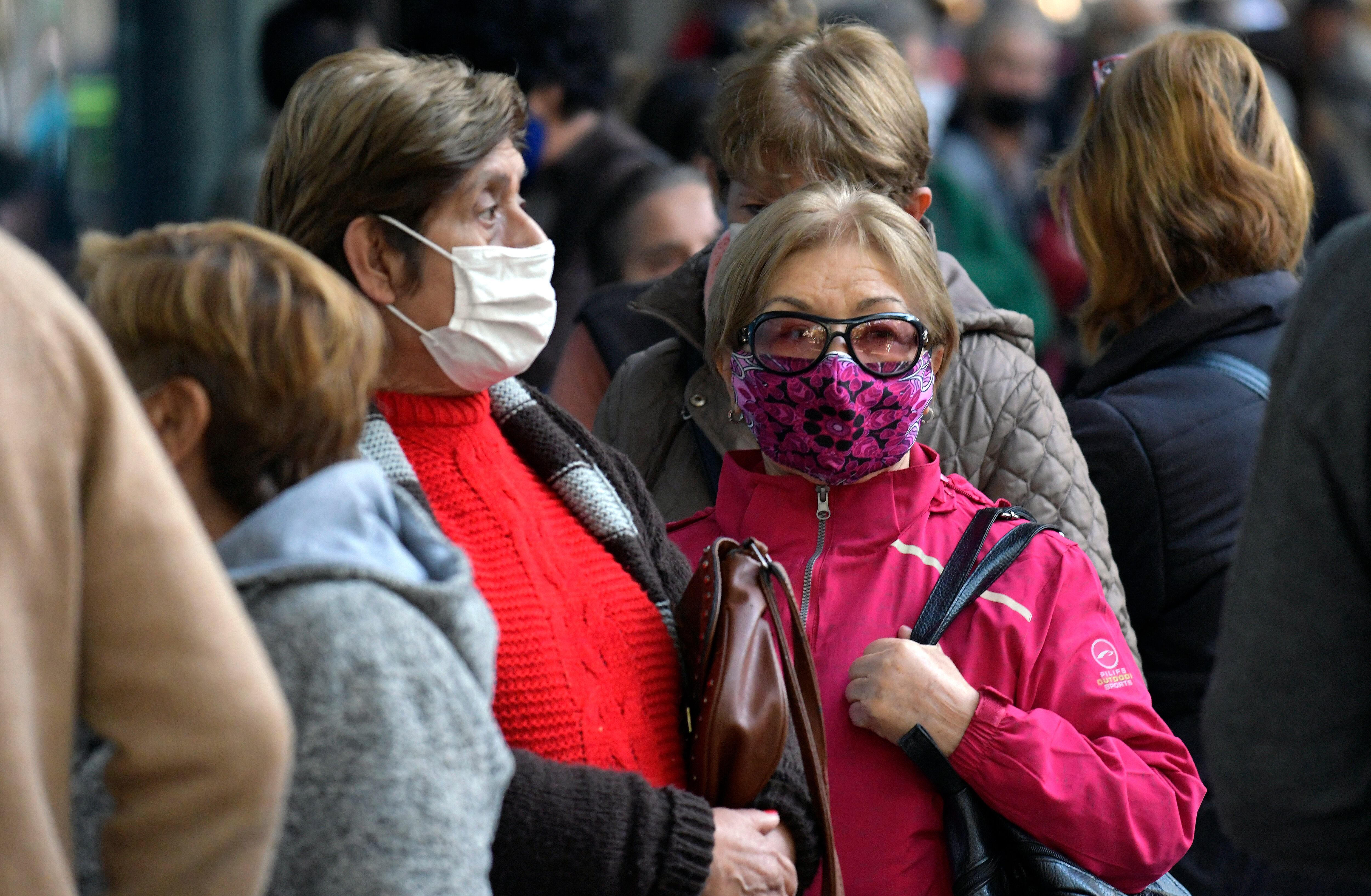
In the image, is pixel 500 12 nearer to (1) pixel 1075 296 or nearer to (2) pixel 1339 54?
(2) pixel 1339 54

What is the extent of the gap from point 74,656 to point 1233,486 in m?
2.18

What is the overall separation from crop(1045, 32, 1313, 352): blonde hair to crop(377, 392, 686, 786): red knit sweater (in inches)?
55.5

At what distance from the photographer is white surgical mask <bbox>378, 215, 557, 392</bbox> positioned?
223cm

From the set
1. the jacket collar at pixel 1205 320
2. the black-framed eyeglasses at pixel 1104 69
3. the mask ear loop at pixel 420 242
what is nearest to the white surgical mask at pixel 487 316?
the mask ear loop at pixel 420 242

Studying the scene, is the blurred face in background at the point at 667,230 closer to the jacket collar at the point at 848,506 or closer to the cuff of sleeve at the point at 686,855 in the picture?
the jacket collar at the point at 848,506

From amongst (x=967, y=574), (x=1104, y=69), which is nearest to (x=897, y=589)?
(x=967, y=574)

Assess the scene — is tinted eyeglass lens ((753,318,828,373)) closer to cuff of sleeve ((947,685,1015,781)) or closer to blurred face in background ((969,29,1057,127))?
cuff of sleeve ((947,685,1015,781))

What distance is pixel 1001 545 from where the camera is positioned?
94.1 inches

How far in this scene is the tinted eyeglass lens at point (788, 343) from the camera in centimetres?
246

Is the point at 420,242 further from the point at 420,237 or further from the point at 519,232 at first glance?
the point at 519,232

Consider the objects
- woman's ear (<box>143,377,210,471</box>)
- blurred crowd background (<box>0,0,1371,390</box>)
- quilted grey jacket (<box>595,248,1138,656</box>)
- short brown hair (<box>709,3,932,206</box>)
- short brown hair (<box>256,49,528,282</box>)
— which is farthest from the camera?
blurred crowd background (<box>0,0,1371,390</box>)

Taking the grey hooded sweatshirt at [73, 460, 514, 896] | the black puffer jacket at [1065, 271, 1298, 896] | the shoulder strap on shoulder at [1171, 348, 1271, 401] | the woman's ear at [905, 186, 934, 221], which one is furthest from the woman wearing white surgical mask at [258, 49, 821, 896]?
the shoulder strap on shoulder at [1171, 348, 1271, 401]

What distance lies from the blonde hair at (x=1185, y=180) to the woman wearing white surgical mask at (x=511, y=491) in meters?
1.35

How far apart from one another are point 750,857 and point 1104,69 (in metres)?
2.01
